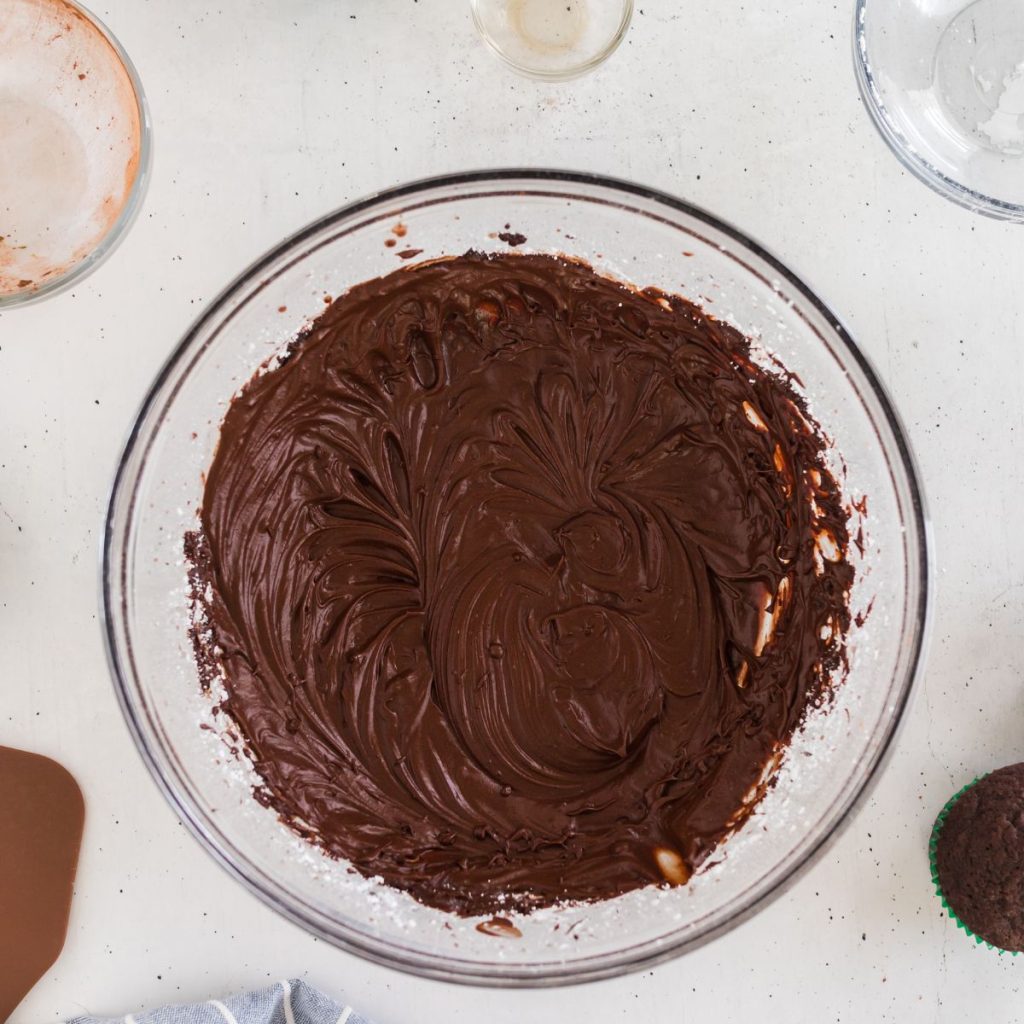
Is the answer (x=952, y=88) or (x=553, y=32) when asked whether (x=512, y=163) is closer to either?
(x=553, y=32)

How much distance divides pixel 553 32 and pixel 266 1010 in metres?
2.14

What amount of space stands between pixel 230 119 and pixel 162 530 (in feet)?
2.87

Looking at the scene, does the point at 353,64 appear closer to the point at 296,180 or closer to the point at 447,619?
the point at 296,180

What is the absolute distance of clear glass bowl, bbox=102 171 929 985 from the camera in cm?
194

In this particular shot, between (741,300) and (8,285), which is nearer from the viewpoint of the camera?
(741,300)

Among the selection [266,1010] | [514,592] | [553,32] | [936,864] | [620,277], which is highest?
[553,32]

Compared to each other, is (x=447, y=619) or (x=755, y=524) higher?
(x=755, y=524)

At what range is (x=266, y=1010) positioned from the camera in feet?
6.76

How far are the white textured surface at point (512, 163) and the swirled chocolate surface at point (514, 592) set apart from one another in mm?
282

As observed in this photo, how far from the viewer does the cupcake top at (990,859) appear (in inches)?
75.5

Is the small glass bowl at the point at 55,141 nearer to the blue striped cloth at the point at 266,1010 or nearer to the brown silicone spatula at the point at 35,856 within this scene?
the brown silicone spatula at the point at 35,856

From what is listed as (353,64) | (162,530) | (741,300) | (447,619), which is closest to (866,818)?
(447,619)

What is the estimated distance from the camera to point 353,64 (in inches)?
82.6

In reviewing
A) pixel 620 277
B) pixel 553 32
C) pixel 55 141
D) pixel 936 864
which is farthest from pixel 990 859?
pixel 55 141
